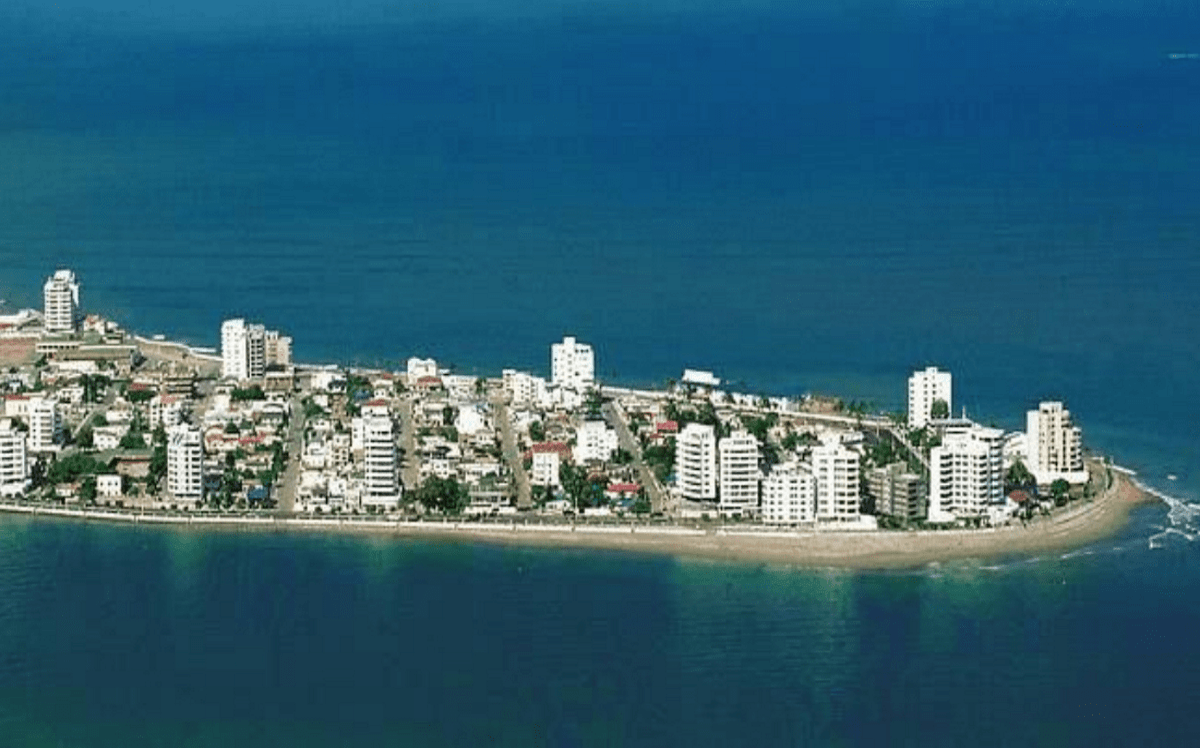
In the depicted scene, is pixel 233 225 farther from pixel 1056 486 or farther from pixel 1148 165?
pixel 1056 486

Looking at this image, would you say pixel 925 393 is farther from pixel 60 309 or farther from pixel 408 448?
pixel 60 309

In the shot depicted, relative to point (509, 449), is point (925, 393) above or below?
above

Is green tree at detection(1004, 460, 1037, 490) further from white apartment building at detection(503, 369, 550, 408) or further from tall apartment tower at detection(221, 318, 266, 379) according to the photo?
tall apartment tower at detection(221, 318, 266, 379)

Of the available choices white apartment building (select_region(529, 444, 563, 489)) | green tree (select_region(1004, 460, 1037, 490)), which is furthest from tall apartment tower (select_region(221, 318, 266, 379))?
green tree (select_region(1004, 460, 1037, 490))

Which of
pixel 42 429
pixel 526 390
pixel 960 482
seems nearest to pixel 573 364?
pixel 526 390

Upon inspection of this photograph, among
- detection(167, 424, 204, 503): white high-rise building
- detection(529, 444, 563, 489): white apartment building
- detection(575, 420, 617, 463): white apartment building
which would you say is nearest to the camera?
detection(167, 424, 204, 503): white high-rise building

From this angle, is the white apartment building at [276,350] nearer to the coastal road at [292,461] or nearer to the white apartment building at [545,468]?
the coastal road at [292,461]
